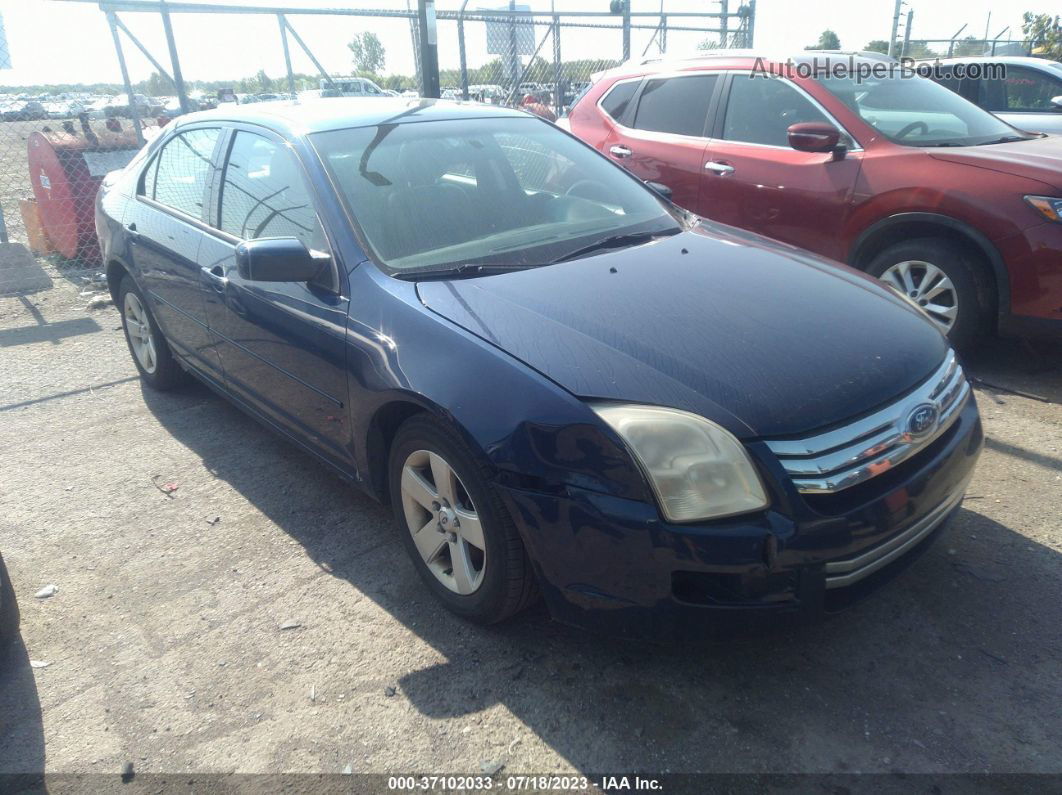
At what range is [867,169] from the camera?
4914 millimetres

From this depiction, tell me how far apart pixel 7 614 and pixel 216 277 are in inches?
A: 63.8

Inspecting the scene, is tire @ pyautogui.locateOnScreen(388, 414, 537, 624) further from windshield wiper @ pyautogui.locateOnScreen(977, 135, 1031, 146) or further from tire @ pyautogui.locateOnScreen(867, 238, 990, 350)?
windshield wiper @ pyautogui.locateOnScreen(977, 135, 1031, 146)

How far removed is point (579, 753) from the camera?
225cm

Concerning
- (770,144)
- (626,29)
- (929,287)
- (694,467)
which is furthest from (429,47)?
(694,467)

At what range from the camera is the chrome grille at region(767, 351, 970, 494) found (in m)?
2.17

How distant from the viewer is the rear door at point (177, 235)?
3926 mm

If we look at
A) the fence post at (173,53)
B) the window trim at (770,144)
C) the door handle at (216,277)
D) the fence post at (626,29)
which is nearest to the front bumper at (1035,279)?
the window trim at (770,144)

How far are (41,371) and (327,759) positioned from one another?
4547 mm

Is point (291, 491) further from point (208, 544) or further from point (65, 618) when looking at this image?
point (65, 618)

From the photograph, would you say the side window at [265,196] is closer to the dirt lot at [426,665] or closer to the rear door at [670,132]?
the dirt lot at [426,665]

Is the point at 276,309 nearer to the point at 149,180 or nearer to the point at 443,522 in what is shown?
the point at 443,522

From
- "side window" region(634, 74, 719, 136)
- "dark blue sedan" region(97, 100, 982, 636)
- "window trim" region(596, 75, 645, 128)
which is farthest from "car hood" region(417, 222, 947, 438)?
"window trim" region(596, 75, 645, 128)

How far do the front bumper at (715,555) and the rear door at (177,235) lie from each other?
239 centimetres

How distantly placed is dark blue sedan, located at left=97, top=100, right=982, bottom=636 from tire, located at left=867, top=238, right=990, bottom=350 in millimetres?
1804
